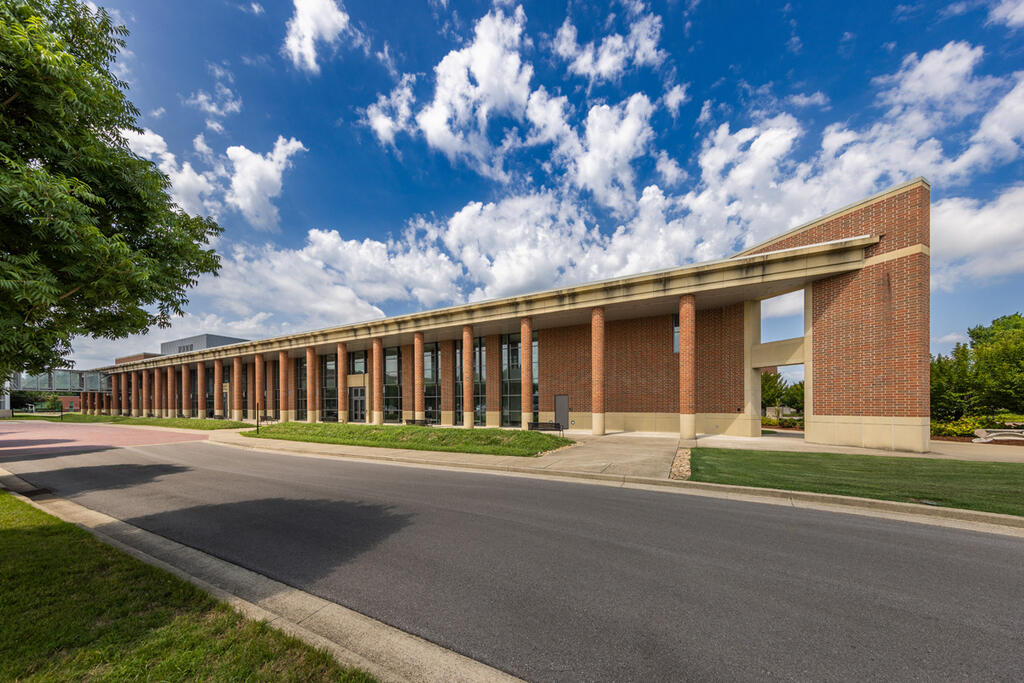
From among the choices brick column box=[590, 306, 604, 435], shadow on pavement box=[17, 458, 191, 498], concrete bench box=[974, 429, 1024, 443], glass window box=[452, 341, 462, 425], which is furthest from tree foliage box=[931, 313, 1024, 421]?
shadow on pavement box=[17, 458, 191, 498]

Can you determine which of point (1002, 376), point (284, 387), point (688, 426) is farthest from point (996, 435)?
point (284, 387)

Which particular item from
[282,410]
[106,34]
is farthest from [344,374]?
[106,34]

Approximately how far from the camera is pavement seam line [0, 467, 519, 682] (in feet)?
10.6

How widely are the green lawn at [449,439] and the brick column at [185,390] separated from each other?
1550 inches

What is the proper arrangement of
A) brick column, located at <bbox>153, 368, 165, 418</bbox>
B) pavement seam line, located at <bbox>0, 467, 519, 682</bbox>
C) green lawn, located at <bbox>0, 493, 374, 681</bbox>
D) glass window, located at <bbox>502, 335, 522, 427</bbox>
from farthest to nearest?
brick column, located at <bbox>153, 368, 165, 418</bbox> < glass window, located at <bbox>502, 335, 522, 427</bbox> < pavement seam line, located at <bbox>0, 467, 519, 682</bbox> < green lawn, located at <bbox>0, 493, 374, 681</bbox>

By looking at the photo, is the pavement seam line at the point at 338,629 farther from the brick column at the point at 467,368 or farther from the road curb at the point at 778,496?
the brick column at the point at 467,368

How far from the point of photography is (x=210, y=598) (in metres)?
4.32

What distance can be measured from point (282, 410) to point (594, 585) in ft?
146

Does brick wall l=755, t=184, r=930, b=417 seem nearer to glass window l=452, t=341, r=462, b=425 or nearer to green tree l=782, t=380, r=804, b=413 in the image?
glass window l=452, t=341, r=462, b=425

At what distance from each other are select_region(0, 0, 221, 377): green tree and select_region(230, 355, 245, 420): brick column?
46160 mm

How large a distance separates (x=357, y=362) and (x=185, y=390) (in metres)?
29.9

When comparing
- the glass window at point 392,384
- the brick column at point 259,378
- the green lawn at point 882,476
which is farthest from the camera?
→ the brick column at point 259,378

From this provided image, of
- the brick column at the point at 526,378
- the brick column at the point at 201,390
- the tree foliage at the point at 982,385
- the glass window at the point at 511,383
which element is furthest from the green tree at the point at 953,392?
the brick column at the point at 201,390

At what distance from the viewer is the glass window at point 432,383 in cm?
3472
